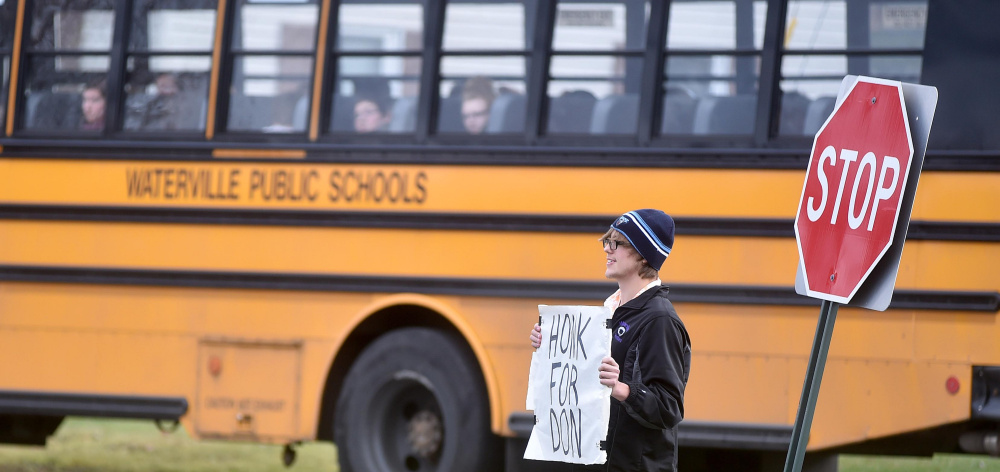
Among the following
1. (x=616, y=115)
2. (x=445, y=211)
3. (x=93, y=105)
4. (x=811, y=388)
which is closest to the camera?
(x=811, y=388)

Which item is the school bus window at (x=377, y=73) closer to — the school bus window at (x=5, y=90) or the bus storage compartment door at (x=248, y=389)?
the bus storage compartment door at (x=248, y=389)

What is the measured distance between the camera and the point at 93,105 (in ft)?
22.6

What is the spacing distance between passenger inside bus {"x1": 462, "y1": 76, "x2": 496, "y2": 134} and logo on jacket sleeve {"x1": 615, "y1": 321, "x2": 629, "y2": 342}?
295cm

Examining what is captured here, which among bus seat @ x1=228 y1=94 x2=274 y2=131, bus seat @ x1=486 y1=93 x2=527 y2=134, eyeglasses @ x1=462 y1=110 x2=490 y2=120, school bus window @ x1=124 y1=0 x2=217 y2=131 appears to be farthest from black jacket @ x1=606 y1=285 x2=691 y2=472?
A: school bus window @ x1=124 y1=0 x2=217 y2=131

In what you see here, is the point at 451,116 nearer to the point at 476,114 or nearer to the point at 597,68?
the point at 476,114

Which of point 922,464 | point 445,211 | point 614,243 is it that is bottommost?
point 922,464

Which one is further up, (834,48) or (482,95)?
(834,48)

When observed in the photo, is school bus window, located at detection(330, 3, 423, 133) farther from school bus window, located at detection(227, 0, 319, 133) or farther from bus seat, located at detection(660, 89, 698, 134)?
bus seat, located at detection(660, 89, 698, 134)

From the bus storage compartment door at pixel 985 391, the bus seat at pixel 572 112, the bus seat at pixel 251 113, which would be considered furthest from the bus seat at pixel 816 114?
the bus seat at pixel 251 113

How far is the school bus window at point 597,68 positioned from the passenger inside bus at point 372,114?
0.87 metres

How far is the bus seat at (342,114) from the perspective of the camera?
6.50 m

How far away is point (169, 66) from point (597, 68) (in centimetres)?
230

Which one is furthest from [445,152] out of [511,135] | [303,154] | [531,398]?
[531,398]

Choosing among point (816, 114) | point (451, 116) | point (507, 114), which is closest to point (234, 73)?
point (451, 116)
